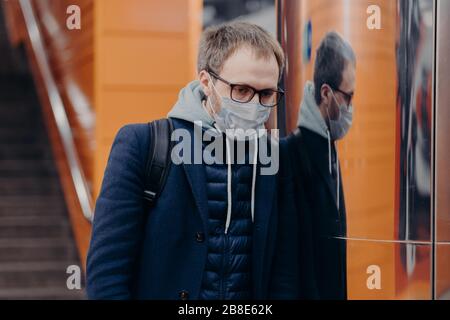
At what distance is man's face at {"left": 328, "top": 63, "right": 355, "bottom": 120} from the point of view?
288cm

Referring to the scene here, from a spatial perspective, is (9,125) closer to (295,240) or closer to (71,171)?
(71,171)

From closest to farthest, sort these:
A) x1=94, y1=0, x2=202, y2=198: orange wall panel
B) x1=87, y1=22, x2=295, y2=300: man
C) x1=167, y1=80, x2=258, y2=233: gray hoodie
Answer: x1=87, y1=22, x2=295, y2=300: man, x1=167, y1=80, x2=258, y2=233: gray hoodie, x1=94, y1=0, x2=202, y2=198: orange wall panel

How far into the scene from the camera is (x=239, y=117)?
106 inches

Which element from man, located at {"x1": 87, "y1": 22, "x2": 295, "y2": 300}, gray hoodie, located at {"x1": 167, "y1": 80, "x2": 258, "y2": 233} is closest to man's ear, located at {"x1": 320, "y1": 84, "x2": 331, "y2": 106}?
man, located at {"x1": 87, "y1": 22, "x2": 295, "y2": 300}

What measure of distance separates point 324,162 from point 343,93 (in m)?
0.29

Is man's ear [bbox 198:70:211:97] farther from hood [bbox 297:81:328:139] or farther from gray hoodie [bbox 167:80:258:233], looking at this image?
hood [bbox 297:81:328:139]

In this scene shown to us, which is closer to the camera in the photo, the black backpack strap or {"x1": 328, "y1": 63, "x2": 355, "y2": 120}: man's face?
the black backpack strap

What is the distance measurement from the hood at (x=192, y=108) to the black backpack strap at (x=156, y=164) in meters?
0.12

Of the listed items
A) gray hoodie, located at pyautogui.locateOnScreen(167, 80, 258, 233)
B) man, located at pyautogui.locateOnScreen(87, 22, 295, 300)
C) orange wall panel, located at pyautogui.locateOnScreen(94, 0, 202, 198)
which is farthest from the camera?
orange wall panel, located at pyautogui.locateOnScreen(94, 0, 202, 198)

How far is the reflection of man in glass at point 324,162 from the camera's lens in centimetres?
289

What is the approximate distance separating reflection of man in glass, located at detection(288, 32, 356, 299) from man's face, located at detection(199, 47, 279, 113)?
0.26 metres

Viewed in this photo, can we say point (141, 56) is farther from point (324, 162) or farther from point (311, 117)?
point (324, 162)

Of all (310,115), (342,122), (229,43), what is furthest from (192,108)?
(342,122)

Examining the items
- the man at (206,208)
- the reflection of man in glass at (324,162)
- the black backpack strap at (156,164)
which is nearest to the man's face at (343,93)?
the reflection of man in glass at (324,162)
